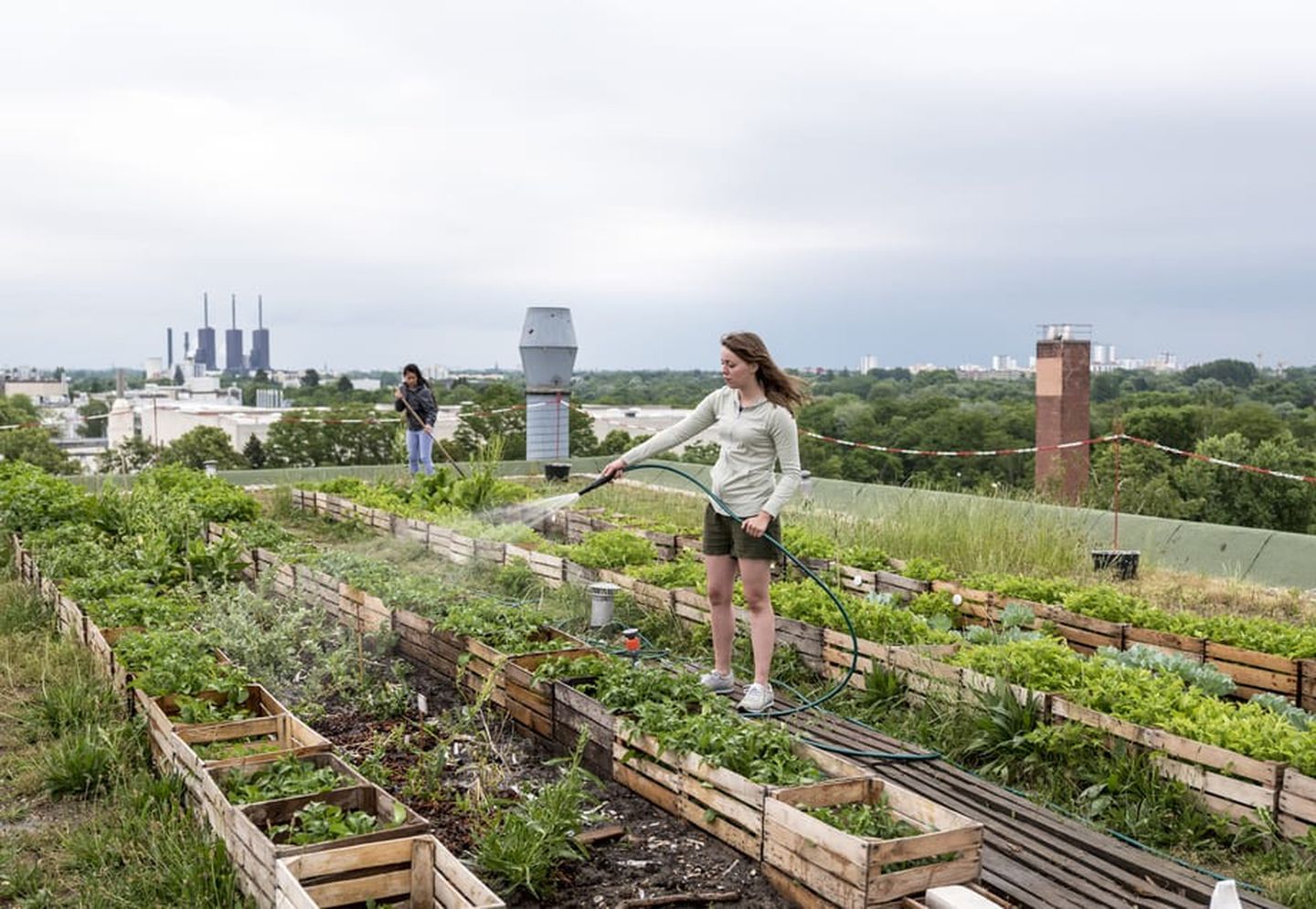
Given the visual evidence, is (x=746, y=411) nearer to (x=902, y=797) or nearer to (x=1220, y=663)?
(x=902, y=797)

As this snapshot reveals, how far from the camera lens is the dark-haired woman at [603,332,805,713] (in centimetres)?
541

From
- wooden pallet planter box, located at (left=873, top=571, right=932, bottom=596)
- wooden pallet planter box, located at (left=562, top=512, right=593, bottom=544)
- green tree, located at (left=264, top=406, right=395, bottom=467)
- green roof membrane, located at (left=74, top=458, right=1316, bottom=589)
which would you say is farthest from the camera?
green tree, located at (left=264, top=406, right=395, bottom=467)

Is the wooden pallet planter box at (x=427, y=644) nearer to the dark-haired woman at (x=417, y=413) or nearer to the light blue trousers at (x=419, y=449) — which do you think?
the dark-haired woman at (x=417, y=413)

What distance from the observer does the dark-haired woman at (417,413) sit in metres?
13.8

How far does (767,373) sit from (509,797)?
2.22 meters

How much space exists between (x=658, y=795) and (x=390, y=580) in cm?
325

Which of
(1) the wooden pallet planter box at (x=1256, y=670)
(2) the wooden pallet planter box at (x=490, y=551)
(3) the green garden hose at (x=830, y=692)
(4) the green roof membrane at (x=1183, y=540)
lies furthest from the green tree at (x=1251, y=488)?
(3) the green garden hose at (x=830, y=692)

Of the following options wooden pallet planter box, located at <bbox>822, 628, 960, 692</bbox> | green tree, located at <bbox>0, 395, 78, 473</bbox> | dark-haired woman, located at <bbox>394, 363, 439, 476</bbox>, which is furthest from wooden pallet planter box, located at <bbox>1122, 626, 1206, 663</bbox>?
green tree, located at <bbox>0, 395, 78, 473</bbox>

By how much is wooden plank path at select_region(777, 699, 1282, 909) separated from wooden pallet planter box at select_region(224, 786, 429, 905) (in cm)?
193

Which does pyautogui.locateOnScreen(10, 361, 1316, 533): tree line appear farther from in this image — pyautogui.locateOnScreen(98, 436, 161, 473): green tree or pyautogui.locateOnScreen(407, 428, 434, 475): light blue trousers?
pyautogui.locateOnScreen(407, 428, 434, 475): light blue trousers

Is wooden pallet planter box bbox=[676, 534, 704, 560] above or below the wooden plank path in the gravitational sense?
above

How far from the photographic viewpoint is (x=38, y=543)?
340 inches

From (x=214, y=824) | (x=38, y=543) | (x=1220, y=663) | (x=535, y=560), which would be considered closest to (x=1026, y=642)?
(x=1220, y=663)

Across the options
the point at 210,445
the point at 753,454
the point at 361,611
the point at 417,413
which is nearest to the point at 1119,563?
the point at 753,454
